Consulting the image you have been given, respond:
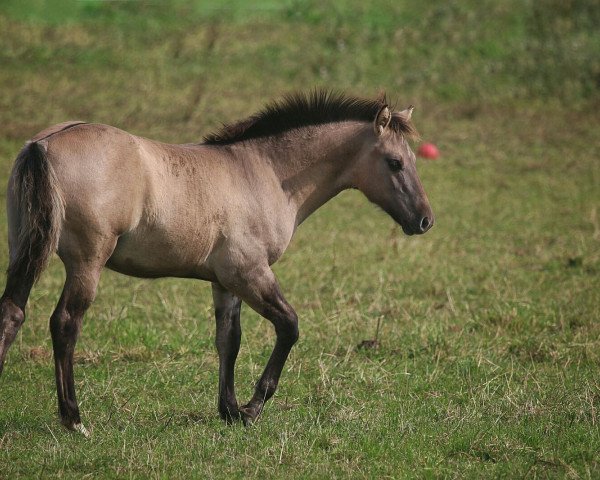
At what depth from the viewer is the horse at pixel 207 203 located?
5.68 meters

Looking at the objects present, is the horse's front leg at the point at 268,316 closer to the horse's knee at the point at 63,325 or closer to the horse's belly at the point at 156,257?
the horse's belly at the point at 156,257

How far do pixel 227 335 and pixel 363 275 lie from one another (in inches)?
169

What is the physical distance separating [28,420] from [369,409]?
2.21 m

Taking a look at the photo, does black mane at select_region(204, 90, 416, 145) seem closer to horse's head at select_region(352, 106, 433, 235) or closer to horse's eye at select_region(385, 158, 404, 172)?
horse's head at select_region(352, 106, 433, 235)

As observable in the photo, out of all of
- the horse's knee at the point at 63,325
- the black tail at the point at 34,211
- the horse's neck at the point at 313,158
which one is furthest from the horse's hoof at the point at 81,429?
the horse's neck at the point at 313,158

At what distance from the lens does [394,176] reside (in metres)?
6.93

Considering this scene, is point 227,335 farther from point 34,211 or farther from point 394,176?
point 34,211

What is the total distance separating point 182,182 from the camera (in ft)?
20.5

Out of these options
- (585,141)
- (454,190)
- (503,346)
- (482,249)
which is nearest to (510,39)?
(585,141)

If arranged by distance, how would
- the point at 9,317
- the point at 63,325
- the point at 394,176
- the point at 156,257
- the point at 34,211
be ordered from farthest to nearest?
the point at 394,176 < the point at 156,257 < the point at 63,325 < the point at 9,317 < the point at 34,211

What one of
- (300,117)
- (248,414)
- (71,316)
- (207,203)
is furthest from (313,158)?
(71,316)

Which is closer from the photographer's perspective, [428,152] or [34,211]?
[34,211]

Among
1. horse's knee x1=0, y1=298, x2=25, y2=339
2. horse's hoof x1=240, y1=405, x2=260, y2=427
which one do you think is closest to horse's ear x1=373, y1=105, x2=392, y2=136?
horse's hoof x1=240, y1=405, x2=260, y2=427

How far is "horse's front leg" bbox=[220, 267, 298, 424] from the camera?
20.7ft
